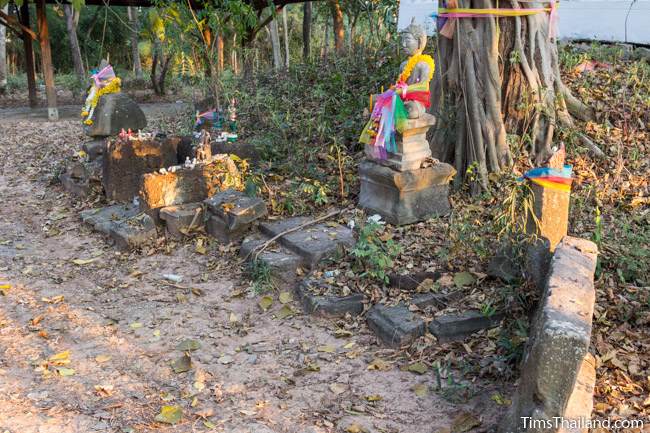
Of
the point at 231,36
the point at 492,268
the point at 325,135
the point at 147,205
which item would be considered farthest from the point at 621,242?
the point at 231,36

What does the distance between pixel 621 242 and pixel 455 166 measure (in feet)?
5.86

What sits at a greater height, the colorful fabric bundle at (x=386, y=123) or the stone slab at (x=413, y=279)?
the colorful fabric bundle at (x=386, y=123)

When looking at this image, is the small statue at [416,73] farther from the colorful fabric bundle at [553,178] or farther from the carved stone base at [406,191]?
the colorful fabric bundle at [553,178]

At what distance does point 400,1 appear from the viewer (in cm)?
1087

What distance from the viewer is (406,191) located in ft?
16.9

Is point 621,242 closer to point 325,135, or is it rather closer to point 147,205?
point 325,135

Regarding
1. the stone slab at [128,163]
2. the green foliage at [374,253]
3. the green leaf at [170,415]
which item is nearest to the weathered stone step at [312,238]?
the green foliage at [374,253]

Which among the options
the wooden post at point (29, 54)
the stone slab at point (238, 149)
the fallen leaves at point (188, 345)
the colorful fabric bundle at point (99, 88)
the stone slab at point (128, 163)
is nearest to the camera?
the fallen leaves at point (188, 345)

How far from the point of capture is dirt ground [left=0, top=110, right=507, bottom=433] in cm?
324

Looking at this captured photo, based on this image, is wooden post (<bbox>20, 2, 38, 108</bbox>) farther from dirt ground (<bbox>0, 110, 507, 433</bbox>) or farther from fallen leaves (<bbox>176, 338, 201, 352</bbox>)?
fallen leaves (<bbox>176, 338, 201, 352</bbox>)

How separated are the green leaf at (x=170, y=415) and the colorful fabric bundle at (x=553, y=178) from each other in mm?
2444

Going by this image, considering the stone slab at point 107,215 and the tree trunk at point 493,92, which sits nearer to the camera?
the tree trunk at point 493,92

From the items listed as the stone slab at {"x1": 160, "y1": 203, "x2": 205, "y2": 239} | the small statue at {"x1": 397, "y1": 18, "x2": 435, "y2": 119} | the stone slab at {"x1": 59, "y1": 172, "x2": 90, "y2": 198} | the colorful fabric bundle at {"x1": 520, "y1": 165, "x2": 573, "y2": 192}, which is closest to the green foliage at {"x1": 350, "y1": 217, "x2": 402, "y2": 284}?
the small statue at {"x1": 397, "y1": 18, "x2": 435, "y2": 119}

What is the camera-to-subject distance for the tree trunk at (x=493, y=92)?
18.5ft
